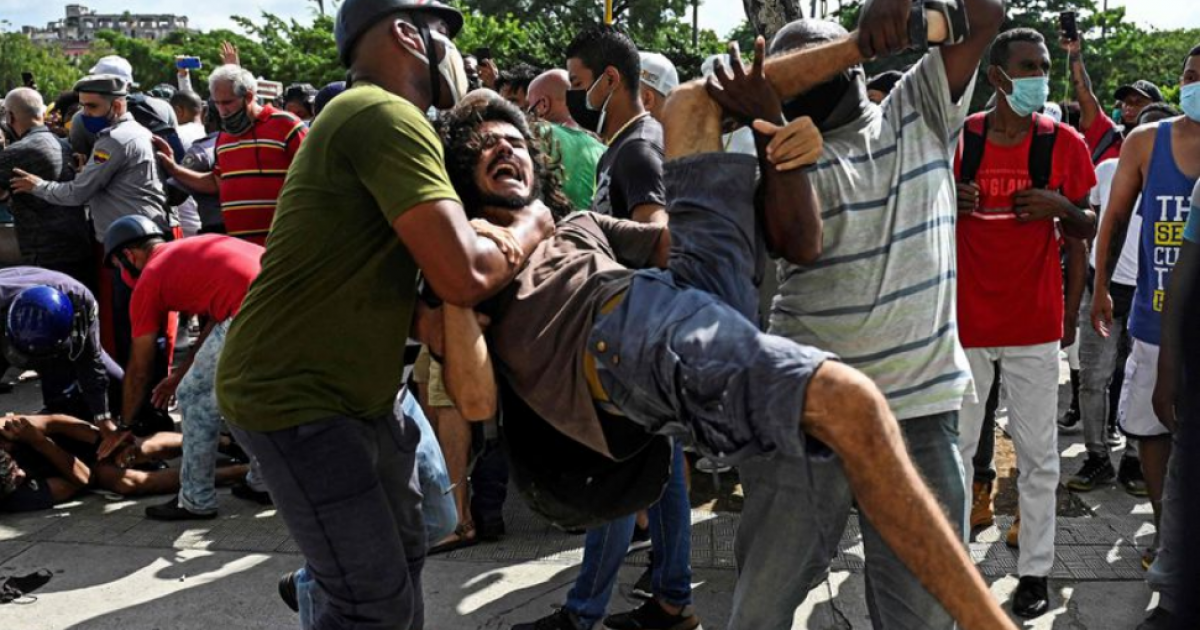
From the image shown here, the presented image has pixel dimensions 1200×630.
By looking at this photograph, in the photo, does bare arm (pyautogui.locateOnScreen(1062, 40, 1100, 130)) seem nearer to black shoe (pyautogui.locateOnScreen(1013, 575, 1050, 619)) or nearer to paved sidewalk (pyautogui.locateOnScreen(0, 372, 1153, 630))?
paved sidewalk (pyautogui.locateOnScreen(0, 372, 1153, 630))

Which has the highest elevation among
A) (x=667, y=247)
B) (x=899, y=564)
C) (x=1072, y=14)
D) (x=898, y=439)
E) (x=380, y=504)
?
(x=1072, y=14)

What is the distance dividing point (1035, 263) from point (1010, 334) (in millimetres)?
309

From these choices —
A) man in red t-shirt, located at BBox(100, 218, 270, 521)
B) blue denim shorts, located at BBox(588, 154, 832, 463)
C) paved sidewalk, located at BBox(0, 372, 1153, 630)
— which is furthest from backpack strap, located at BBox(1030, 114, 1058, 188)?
man in red t-shirt, located at BBox(100, 218, 270, 521)

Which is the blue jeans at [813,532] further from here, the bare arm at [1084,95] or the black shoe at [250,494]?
the bare arm at [1084,95]

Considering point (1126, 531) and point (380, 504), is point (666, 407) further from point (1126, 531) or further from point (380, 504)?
point (1126, 531)

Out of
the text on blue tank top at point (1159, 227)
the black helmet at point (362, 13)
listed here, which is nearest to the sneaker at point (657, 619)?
the text on blue tank top at point (1159, 227)

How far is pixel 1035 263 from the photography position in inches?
160

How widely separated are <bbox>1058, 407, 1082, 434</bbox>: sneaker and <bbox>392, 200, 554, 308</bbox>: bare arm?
535cm

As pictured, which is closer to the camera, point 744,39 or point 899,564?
point 899,564

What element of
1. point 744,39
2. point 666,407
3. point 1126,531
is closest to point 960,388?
point 666,407

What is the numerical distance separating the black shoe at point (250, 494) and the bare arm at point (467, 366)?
11.0 ft

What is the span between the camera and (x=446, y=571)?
4.46 meters

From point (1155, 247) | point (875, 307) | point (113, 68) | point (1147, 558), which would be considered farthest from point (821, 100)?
point (113, 68)

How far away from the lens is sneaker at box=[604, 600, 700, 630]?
12.6 feet
